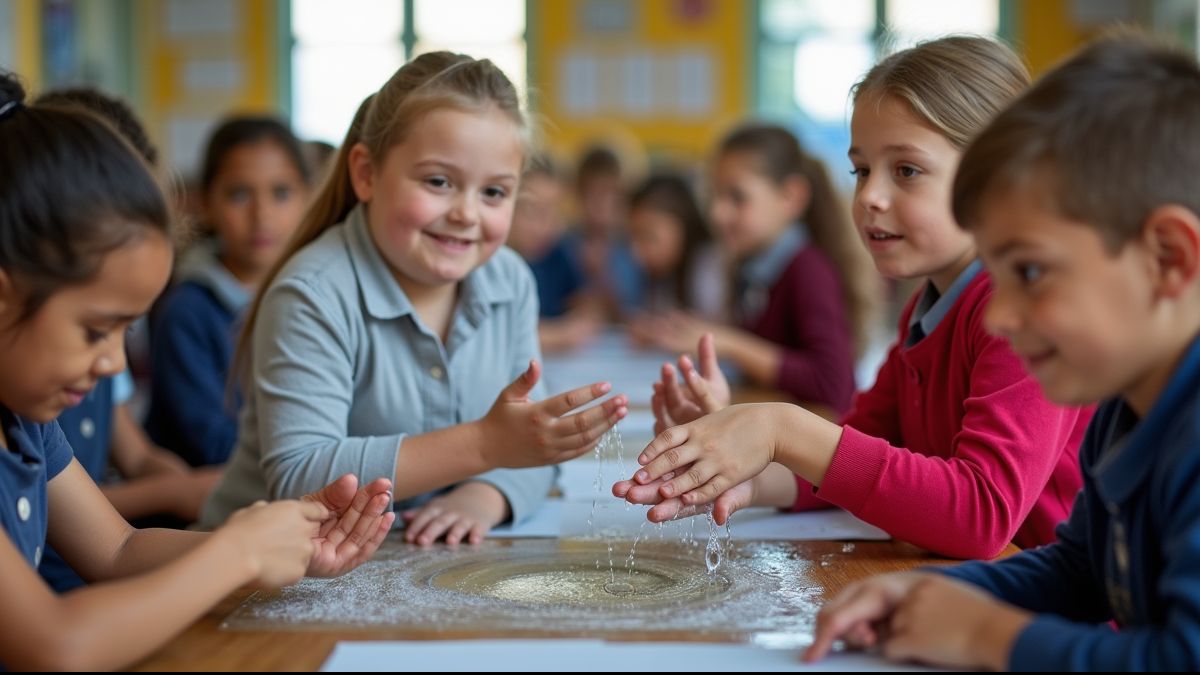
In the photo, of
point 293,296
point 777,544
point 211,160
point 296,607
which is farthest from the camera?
point 211,160

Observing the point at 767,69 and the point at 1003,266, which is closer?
the point at 1003,266

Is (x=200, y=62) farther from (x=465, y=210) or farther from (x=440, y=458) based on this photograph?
(x=440, y=458)


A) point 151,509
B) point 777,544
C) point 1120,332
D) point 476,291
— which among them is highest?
point 1120,332

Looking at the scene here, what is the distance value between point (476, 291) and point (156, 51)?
656cm

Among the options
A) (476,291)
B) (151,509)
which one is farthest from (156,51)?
(476,291)

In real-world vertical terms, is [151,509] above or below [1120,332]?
below

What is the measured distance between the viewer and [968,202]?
2.97 ft

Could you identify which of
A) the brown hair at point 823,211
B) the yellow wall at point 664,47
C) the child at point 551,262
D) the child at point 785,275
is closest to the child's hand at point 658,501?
the child at point 785,275

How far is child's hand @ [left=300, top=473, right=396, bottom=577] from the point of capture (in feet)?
3.58

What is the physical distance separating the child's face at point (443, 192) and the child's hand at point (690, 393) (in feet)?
1.00

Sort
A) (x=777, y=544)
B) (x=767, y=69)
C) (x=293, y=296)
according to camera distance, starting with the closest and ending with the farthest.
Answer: (x=777, y=544) → (x=293, y=296) → (x=767, y=69)

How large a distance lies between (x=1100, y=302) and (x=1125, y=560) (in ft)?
0.68

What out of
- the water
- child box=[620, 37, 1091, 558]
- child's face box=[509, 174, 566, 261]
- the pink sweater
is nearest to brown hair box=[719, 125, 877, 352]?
child's face box=[509, 174, 566, 261]

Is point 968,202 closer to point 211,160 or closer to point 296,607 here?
point 296,607
